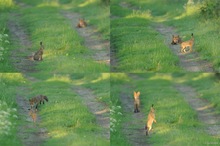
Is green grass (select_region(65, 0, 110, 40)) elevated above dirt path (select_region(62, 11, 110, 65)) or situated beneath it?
elevated above

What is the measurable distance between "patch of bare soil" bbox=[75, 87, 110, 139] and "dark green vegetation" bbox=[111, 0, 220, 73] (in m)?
1.46

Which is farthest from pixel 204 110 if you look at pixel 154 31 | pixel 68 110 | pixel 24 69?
pixel 24 69

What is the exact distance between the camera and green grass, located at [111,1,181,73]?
103 ft

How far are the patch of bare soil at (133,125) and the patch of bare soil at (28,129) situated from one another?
2.74 metres

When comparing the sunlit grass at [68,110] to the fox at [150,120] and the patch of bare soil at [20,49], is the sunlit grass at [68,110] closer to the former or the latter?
the patch of bare soil at [20,49]

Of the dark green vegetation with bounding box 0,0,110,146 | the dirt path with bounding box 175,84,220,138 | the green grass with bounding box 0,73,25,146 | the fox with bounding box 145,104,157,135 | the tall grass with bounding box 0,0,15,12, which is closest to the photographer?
the green grass with bounding box 0,73,25,146

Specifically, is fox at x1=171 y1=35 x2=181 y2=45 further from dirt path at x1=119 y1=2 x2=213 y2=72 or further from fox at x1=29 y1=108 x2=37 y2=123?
fox at x1=29 y1=108 x2=37 y2=123

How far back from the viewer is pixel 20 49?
32.4m

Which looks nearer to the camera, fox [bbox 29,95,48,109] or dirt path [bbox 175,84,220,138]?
dirt path [bbox 175,84,220,138]

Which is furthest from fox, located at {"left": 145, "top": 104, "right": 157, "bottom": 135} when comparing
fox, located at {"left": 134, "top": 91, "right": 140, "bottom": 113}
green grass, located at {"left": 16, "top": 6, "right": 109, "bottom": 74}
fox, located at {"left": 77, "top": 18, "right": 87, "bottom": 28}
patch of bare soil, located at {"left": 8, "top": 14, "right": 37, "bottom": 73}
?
fox, located at {"left": 77, "top": 18, "right": 87, "bottom": 28}

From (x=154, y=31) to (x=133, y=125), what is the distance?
155 inches

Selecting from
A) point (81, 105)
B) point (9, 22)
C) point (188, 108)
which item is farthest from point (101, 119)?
point (9, 22)

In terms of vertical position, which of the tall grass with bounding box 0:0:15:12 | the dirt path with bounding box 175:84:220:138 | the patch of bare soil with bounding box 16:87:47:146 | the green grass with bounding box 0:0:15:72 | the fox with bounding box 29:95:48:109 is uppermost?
the tall grass with bounding box 0:0:15:12

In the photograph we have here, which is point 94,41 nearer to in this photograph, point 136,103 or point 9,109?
point 136,103
